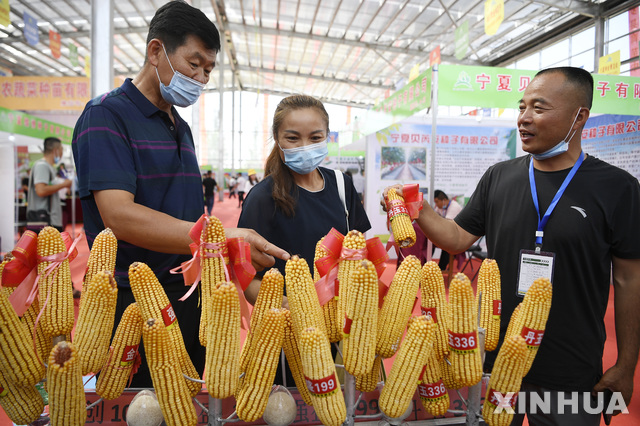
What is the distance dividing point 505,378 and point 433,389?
0.16m

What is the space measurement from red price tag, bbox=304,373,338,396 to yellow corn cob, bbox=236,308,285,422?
77 millimetres

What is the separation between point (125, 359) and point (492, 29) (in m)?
7.44

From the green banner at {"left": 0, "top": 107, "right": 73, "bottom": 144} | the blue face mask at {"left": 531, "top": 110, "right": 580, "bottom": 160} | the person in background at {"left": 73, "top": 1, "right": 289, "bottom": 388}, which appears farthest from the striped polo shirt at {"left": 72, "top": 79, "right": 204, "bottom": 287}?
the green banner at {"left": 0, "top": 107, "right": 73, "bottom": 144}

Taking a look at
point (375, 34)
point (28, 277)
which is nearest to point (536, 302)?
point (28, 277)

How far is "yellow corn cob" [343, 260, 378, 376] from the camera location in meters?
0.73

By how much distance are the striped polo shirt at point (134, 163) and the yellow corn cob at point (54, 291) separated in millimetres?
351

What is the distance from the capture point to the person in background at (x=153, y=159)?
1107 mm

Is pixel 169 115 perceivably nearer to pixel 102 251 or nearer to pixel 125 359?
pixel 102 251

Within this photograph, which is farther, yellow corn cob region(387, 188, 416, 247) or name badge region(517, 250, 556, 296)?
name badge region(517, 250, 556, 296)

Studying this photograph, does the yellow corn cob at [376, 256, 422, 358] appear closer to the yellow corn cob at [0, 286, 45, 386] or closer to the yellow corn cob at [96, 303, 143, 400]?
the yellow corn cob at [96, 303, 143, 400]

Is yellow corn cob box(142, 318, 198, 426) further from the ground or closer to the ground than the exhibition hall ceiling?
closer to the ground

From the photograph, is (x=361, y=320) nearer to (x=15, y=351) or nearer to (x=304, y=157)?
(x=15, y=351)

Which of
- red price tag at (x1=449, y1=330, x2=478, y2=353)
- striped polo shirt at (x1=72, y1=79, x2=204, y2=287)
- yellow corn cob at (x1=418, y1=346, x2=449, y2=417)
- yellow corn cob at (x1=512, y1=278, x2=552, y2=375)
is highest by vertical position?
striped polo shirt at (x1=72, y1=79, x2=204, y2=287)

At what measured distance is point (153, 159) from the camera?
52.4 inches
